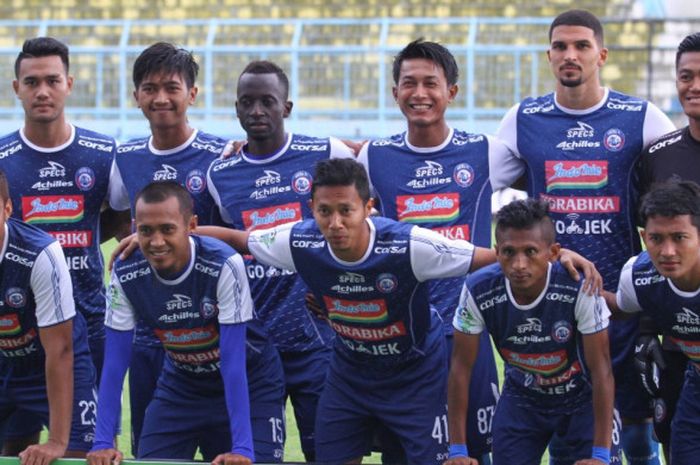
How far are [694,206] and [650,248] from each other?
0.22 metres

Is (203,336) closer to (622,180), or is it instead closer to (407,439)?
(407,439)

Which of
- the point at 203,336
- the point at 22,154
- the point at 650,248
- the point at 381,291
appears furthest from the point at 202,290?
the point at 650,248

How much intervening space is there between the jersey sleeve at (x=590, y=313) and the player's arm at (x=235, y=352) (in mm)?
1300

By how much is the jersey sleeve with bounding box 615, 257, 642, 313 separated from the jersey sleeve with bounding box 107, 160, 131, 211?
2228 mm

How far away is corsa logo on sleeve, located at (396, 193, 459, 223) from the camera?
5.54 meters

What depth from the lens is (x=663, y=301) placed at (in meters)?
4.99

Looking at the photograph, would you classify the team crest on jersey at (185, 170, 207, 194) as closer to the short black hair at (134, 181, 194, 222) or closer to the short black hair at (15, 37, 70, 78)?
the short black hair at (134, 181, 194, 222)

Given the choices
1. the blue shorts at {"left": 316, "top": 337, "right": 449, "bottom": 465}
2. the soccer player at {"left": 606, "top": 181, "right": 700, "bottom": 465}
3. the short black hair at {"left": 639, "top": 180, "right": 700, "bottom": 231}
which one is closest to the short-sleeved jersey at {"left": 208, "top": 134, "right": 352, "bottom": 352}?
the blue shorts at {"left": 316, "top": 337, "right": 449, "bottom": 465}

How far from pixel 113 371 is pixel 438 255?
135 cm

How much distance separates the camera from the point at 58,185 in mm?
5812

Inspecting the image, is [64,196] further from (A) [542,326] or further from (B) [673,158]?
(B) [673,158]

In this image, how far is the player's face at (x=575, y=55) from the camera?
18.3 ft

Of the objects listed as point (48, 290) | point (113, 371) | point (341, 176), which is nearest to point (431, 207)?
point (341, 176)

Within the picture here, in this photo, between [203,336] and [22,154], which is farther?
[22,154]
